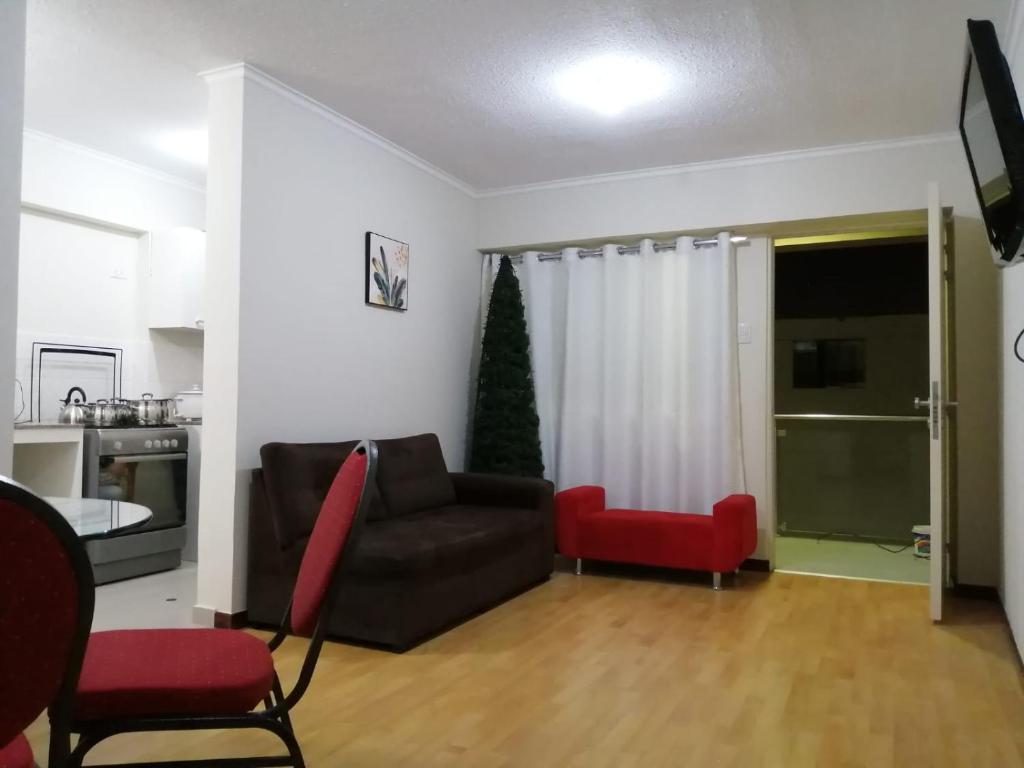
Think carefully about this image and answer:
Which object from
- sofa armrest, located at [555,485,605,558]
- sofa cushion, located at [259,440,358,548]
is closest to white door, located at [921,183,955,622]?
sofa armrest, located at [555,485,605,558]

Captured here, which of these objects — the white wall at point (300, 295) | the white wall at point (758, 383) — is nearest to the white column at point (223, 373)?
the white wall at point (300, 295)

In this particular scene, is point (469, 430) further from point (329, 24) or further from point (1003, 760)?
point (1003, 760)

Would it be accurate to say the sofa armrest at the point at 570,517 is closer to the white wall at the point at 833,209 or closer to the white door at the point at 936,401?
the white wall at the point at 833,209

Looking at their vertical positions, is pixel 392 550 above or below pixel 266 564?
above

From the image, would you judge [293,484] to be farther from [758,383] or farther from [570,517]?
[758,383]

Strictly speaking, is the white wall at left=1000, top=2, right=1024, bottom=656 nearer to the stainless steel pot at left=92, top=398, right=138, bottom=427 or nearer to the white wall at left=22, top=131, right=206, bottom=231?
the stainless steel pot at left=92, top=398, right=138, bottom=427

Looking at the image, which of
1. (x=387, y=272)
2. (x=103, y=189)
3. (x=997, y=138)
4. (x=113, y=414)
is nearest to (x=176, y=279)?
(x=103, y=189)

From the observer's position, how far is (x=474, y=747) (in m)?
2.36

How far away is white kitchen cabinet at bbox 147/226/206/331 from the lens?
5078 mm

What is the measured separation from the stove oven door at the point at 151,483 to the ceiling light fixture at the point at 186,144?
6.03 ft

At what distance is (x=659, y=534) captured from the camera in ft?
15.0

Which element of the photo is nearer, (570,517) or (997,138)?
(997,138)

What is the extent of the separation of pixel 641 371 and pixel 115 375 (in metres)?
3.48

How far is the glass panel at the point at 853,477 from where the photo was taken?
5992mm
